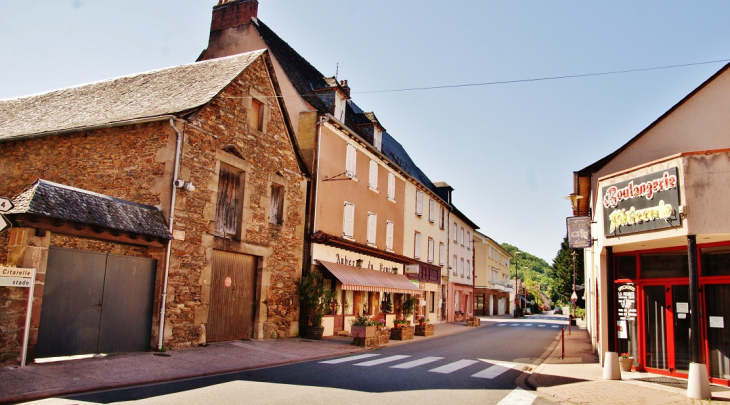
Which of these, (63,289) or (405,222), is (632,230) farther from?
(405,222)

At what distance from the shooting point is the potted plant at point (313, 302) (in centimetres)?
1781

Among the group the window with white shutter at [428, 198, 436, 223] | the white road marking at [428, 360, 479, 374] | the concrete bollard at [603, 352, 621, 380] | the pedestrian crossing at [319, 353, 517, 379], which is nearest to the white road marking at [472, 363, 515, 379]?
the pedestrian crossing at [319, 353, 517, 379]

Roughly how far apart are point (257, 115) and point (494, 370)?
10.0 metres

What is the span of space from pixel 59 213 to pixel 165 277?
3.19 metres

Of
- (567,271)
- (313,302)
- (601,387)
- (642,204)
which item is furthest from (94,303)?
(567,271)

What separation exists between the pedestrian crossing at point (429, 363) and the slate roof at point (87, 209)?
16.9 ft

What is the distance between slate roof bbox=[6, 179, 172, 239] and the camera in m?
9.41

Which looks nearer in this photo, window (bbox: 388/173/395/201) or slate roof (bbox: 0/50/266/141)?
slate roof (bbox: 0/50/266/141)

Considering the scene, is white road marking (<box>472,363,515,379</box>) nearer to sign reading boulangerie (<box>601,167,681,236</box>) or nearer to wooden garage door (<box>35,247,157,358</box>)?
sign reading boulangerie (<box>601,167,681,236</box>)

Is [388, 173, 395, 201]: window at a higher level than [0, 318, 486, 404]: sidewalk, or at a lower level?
higher

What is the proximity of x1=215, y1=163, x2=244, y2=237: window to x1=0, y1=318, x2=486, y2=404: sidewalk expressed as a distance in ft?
10.3

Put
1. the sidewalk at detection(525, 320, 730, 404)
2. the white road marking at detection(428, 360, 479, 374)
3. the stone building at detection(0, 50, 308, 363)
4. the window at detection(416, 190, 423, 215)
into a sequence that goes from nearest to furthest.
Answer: the sidewalk at detection(525, 320, 730, 404) → the stone building at detection(0, 50, 308, 363) → the white road marking at detection(428, 360, 479, 374) → the window at detection(416, 190, 423, 215)

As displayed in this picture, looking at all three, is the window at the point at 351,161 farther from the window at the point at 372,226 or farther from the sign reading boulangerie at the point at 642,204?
the sign reading boulangerie at the point at 642,204

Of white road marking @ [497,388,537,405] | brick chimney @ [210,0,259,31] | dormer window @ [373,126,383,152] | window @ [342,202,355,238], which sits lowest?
white road marking @ [497,388,537,405]
